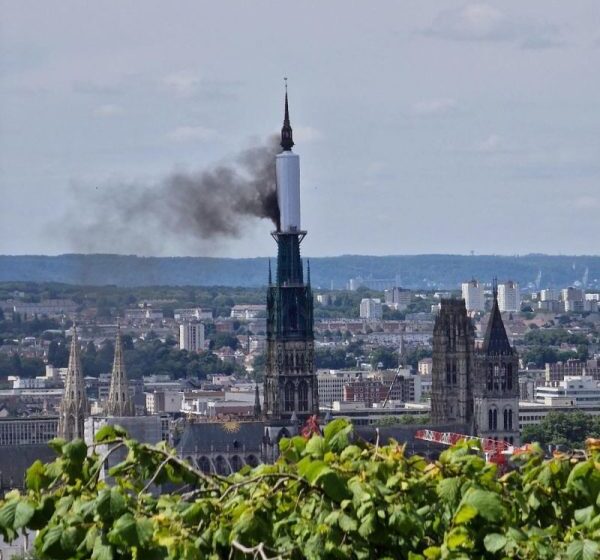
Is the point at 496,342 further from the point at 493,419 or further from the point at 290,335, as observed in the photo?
the point at 290,335

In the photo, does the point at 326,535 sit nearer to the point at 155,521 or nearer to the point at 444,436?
the point at 155,521

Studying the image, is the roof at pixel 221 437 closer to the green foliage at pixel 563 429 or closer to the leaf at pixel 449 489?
the green foliage at pixel 563 429

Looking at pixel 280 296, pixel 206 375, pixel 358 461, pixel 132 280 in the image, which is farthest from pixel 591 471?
pixel 206 375

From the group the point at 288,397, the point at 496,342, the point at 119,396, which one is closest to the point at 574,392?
the point at 496,342

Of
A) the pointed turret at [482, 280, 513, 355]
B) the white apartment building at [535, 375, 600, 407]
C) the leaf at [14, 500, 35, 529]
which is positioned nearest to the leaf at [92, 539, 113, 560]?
the leaf at [14, 500, 35, 529]

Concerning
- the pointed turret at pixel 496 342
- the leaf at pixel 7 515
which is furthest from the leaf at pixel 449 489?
the pointed turret at pixel 496 342
